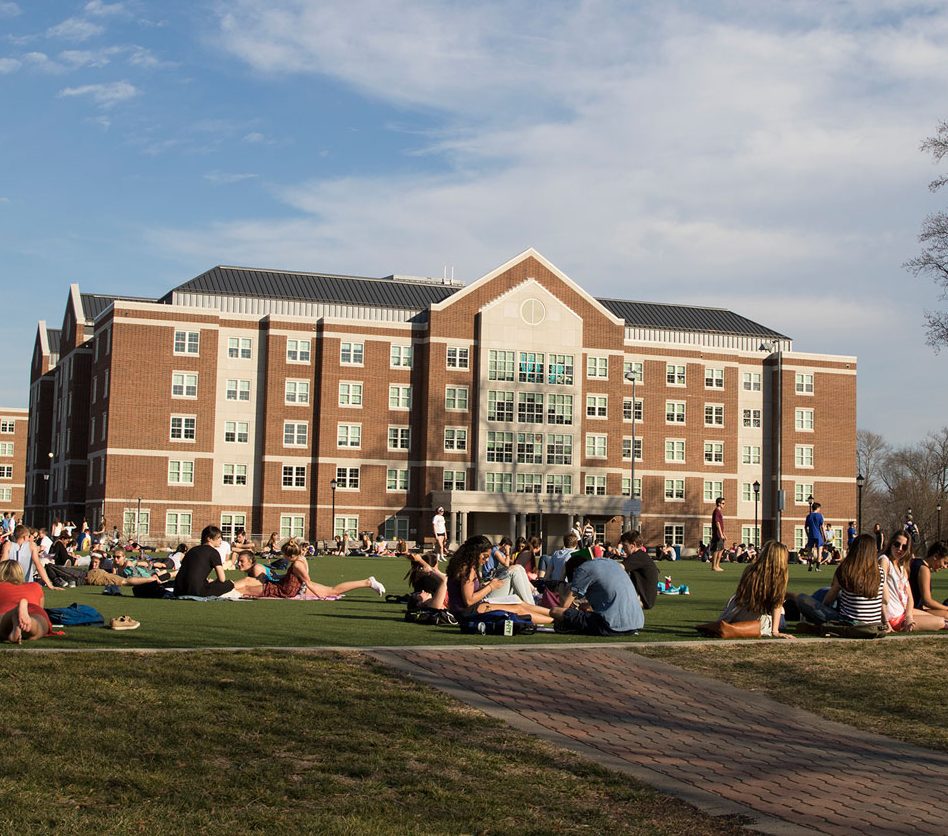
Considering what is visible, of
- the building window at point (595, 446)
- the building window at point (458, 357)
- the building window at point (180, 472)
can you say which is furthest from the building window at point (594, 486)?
the building window at point (180, 472)

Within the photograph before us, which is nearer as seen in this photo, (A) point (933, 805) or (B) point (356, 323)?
(A) point (933, 805)

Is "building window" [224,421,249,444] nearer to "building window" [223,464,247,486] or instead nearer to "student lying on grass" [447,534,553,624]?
"building window" [223,464,247,486]

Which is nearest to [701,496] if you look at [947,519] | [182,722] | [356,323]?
[356,323]

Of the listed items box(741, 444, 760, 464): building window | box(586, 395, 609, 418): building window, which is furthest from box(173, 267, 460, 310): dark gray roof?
box(741, 444, 760, 464): building window

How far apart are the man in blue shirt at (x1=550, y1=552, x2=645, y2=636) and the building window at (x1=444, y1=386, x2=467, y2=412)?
61.3m

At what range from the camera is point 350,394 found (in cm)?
7656

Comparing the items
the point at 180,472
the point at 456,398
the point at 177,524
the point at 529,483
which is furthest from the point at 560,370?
the point at 177,524

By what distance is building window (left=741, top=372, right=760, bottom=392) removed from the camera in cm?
8700

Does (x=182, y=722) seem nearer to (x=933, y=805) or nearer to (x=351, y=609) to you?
(x=933, y=805)

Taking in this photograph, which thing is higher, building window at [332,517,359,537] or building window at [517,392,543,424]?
building window at [517,392,543,424]

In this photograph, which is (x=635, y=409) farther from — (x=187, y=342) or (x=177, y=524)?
(x=177, y=524)

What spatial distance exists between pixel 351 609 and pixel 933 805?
1262cm

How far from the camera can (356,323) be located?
Result: 7669 centimetres

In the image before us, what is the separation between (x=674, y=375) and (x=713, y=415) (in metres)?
4.21
